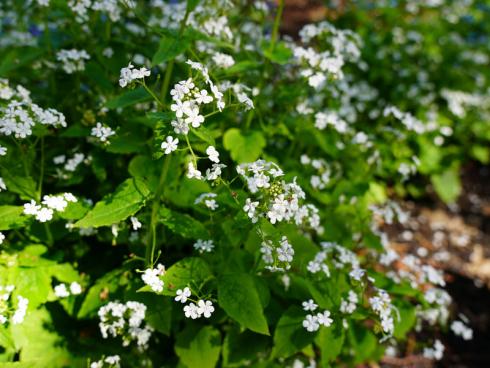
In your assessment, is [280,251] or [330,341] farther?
[330,341]

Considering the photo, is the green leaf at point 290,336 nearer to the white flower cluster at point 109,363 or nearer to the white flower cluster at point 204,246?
the white flower cluster at point 204,246

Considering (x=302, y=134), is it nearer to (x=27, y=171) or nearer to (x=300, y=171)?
(x=300, y=171)

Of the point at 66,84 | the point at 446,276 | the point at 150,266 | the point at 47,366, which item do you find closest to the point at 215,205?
the point at 150,266

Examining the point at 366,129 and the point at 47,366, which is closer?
the point at 47,366

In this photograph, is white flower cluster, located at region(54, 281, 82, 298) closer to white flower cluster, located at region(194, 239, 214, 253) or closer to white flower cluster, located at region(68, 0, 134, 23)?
white flower cluster, located at region(194, 239, 214, 253)

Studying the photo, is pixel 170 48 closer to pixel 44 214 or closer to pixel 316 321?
pixel 44 214

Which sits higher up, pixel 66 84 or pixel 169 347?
pixel 66 84

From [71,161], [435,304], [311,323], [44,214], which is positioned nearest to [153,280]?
[44,214]

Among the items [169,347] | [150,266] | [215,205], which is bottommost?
[169,347]

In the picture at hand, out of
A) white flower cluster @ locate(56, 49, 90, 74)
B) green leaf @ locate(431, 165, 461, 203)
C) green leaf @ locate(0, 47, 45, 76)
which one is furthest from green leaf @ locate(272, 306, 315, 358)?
green leaf @ locate(431, 165, 461, 203)
